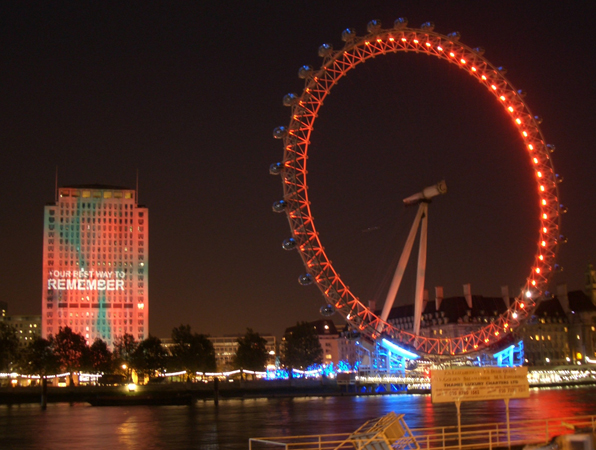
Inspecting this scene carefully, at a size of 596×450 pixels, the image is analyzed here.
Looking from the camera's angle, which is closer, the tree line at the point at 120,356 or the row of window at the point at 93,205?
the tree line at the point at 120,356

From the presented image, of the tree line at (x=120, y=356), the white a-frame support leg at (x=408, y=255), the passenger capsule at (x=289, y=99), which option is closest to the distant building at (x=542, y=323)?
the tree line at (x=120, y=356)

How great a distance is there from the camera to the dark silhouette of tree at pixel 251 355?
145125mm

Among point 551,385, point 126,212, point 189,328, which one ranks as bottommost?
point 551,385

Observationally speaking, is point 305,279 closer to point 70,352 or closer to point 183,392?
point 183,392

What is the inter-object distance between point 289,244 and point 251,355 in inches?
3209

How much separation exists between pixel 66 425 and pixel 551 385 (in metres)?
81.1

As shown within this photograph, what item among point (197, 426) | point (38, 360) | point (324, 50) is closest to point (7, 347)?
point (38, 360)

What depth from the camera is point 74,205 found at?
190 meters

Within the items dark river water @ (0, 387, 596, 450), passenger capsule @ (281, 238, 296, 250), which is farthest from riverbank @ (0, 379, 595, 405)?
passenger capsule @ (281, 238, 296, 250)

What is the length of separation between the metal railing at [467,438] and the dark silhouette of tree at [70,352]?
101 metres

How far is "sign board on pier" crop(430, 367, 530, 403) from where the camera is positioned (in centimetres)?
2238

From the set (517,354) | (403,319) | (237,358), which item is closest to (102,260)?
(237,358)

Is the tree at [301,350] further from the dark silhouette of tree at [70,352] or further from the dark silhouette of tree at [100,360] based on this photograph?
the dark silhouette of tree at [70,352]

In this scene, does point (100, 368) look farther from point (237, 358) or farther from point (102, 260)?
point (102, 260)
